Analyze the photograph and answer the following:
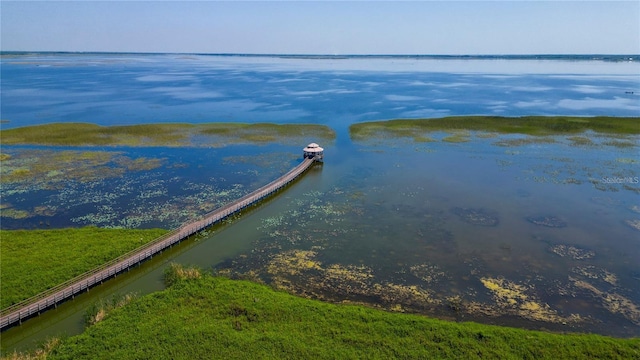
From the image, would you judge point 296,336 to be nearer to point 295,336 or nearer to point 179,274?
point 295,336

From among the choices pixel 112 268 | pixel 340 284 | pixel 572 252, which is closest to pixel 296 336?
pixel 340 284

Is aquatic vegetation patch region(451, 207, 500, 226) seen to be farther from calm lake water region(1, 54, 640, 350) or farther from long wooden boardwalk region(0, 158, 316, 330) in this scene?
long wooden boardwalk region(0, 158, 316, 330)

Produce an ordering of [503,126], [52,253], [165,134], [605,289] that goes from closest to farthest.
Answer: [605,289] → [52,253] → [165,134] → [503,126]

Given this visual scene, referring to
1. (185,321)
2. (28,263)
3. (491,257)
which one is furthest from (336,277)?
(28,263)

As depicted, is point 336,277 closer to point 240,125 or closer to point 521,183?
point 521,183

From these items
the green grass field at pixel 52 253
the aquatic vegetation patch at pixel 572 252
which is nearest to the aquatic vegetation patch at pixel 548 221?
the aquatic vegetation patch at pixel 572 252

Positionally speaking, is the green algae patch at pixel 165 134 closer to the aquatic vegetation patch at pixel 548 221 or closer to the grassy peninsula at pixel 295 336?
the aquatic vegetation patch at pixel 548 221

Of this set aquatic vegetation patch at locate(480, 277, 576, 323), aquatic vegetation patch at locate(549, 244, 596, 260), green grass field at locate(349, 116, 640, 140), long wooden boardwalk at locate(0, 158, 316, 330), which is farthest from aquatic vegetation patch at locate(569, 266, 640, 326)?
green grass field at locate(349, 116, 640, 140)
